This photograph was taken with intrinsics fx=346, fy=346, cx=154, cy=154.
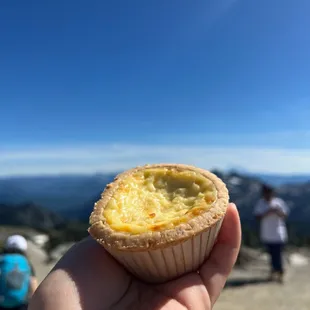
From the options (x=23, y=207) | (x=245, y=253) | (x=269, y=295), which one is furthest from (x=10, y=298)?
(x=23, y=207)

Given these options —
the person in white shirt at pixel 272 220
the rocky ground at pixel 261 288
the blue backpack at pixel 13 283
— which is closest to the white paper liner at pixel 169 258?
the blue backpack at pixel 13 283

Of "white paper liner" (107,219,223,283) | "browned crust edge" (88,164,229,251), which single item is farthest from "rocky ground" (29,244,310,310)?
"browned crust edge" (88,164,229,251)

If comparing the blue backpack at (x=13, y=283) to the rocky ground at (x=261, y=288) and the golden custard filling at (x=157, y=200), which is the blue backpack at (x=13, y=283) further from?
the rocky ground at (x=261, y=288)

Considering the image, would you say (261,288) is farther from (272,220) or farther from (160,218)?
(160,218)

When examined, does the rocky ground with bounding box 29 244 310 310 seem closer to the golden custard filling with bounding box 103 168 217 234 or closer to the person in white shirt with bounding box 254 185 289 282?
the person in white shirt with bounding box 254 185 289 282

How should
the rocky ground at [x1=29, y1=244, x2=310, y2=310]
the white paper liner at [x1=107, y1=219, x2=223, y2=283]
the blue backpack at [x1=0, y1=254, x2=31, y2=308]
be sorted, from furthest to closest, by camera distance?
1. the rocky ground at [x1=29, y1=244, x2=310, y2=310]
2. the blue backpack at [x1=0, y1=254, x2=31, y2=308]
3. the white paper liner at [x1=107, y1=219, x2=223, y2=283]

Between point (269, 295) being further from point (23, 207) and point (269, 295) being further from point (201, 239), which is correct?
point (23, 207)
